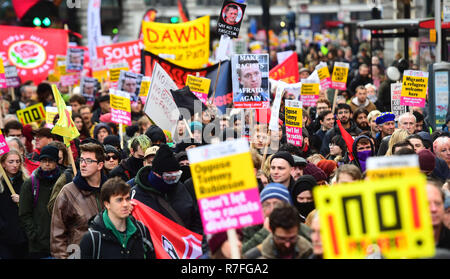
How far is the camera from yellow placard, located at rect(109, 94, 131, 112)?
1162 centimetres

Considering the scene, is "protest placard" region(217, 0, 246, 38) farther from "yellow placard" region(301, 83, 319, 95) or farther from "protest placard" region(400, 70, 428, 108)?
"protest placard" region(400, 70, 428, 108)

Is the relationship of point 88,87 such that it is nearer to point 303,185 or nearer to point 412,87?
point 412,87

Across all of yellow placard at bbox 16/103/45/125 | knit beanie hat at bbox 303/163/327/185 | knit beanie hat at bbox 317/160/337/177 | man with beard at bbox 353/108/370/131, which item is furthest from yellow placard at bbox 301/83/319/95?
knit beanie hat at bbox 303/163/327/185

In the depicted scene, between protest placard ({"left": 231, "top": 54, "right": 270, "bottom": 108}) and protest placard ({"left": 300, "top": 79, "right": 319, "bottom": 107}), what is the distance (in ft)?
9.92

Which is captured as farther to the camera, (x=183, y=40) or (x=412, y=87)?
(x=183, y=40)

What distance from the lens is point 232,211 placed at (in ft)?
15.3

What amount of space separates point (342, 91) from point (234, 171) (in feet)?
37.8

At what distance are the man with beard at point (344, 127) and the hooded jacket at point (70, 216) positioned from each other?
4554 millimetres

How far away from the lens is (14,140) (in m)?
9.34

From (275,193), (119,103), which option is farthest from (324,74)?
(275,193)

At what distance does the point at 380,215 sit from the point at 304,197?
106 inches

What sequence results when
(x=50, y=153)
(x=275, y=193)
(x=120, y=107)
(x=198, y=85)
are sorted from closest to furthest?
(x=275, y=193), (x=50, y=153), (x=120, y=107), (x=198, y=85)

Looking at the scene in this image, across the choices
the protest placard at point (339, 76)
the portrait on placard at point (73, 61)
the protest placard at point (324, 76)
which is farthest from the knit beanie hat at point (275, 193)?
the portrait on placard at point (73, 61)
